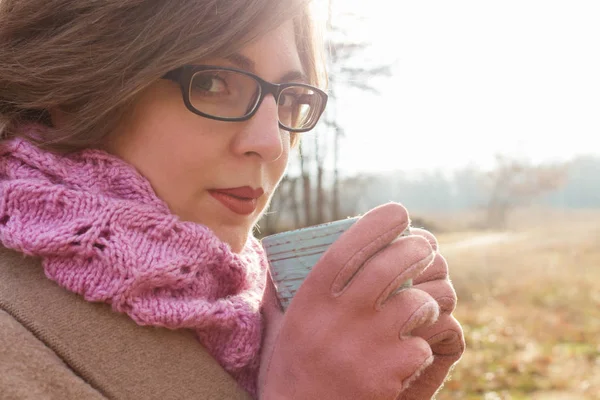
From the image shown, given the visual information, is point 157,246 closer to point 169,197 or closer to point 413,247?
point 169,197

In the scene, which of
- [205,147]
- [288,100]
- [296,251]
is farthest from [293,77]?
[296,251]

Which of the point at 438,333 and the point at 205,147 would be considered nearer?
the point at 205,147

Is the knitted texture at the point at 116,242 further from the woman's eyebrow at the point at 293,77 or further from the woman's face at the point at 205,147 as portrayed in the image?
the woman's eyebrow at the point at 293,77

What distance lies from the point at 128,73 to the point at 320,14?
65 cm

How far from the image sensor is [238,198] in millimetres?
1239

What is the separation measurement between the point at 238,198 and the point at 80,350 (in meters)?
0.47

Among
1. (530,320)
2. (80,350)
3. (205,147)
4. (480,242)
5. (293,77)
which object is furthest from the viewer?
(480,242)

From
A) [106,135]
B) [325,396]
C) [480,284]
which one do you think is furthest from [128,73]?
[480,284]

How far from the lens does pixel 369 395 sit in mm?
1066

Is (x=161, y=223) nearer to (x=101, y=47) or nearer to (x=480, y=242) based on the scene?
(x=101, y=47)

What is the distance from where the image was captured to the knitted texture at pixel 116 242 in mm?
1040

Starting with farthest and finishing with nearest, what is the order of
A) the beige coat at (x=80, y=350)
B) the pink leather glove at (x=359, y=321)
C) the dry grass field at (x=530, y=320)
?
the dry grass field at (x=530, y=320), the pink leather glove at (x=359, y=321), the beige coat at (x=80, y=350)

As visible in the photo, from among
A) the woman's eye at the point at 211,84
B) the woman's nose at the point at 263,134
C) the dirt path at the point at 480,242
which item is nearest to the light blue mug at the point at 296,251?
the woman's nose at the point at 263,134

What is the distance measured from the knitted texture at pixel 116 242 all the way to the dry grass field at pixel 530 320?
4235 millimetres
